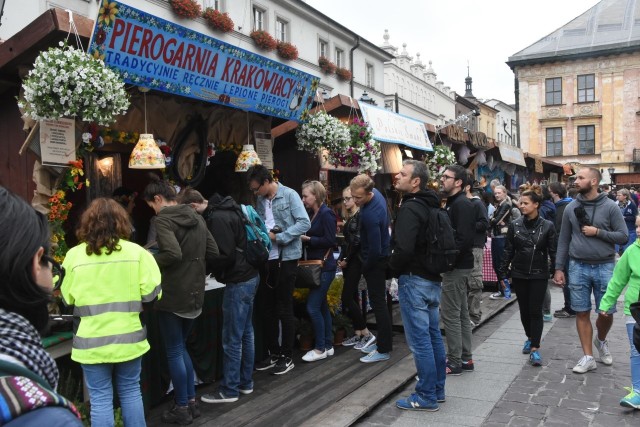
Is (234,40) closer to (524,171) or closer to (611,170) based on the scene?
(524,171)

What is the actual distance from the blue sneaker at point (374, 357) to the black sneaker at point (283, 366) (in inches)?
31.3

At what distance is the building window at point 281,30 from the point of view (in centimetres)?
2612

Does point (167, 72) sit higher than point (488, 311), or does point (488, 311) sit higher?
point (167, 72)

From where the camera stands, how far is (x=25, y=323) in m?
1.30

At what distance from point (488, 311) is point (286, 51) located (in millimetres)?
18548

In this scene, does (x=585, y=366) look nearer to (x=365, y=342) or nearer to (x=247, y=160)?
(x=365, y=342)

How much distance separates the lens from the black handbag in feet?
19.1

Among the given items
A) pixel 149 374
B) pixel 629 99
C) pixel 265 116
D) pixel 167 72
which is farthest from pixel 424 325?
pixel 629 99

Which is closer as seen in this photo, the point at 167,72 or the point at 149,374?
the point at 149,374

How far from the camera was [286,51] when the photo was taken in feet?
80.5

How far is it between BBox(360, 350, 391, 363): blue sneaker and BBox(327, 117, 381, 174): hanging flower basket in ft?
9.42

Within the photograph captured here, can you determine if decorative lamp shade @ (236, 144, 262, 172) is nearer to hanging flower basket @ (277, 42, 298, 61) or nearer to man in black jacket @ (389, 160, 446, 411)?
man in black jacket @ (389, 160, 446, 411)

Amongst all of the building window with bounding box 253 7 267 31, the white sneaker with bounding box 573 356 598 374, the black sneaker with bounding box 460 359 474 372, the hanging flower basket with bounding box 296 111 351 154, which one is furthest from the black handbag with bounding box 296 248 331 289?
the building window with bounding box 253 7 267 31

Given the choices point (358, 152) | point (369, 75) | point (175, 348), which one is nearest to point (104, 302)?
point (175, 348)
